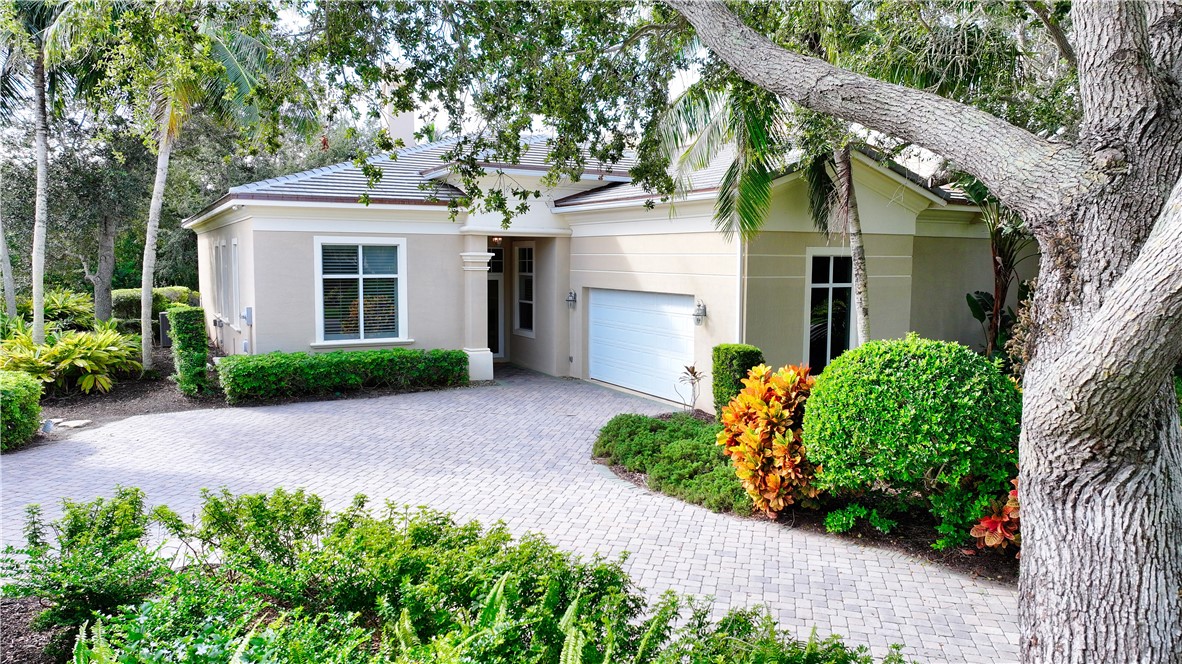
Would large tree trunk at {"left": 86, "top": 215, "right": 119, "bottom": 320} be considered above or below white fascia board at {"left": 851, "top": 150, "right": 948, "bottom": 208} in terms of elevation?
below

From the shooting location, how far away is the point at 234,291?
1631cm

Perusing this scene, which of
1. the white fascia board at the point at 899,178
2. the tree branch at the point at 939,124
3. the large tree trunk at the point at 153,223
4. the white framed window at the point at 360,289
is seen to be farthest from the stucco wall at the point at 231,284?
the tree branch at the point at 939,124

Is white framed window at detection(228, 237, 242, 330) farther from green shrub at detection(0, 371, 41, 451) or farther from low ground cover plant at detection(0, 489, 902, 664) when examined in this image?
low ground cover plant at detection(0, 489, 902, 664)

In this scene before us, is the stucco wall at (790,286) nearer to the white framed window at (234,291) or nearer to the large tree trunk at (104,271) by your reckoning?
the white framed window at (234,291)

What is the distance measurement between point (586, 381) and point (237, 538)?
10848 millimetres

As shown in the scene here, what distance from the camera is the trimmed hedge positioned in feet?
41.9

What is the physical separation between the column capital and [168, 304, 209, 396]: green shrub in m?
4.75

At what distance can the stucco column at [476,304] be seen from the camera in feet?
49.4

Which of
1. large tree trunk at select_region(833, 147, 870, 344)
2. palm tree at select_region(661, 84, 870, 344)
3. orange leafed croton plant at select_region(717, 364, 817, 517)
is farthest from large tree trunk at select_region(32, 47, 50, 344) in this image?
large tree trunk at select_region(833, 147, 870, 344)

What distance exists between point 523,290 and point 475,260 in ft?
7.98

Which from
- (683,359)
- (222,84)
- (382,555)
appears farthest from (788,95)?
(222,84)

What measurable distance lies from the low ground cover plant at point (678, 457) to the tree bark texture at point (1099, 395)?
12.7ft

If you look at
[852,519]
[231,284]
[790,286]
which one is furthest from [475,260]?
[852,519]

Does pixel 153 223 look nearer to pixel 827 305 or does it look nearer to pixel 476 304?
pixel 476 304
